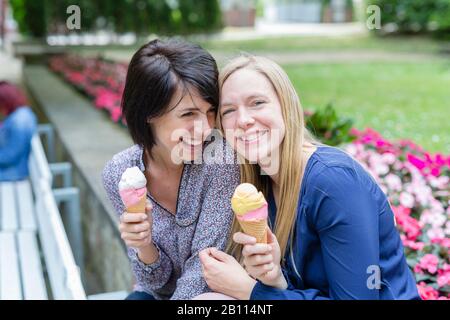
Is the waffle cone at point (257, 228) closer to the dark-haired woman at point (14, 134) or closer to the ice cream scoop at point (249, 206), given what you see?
the ice cream scoop at point (249, 206)

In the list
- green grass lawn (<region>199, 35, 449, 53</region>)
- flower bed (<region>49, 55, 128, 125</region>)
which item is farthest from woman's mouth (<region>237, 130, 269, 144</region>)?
green grass lawn (<region>199, 35, 449, 53</region>)

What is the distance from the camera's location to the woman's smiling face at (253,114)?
146cm

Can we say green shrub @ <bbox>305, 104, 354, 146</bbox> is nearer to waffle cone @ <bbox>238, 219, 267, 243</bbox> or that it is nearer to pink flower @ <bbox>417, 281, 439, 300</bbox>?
pink flower @ <bbox>417, 281, 439, 300</bbox>

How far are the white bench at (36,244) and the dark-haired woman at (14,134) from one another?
0.06 m

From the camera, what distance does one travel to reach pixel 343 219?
1.39 metres

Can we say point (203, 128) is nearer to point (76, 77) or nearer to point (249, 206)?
point (249, 206)

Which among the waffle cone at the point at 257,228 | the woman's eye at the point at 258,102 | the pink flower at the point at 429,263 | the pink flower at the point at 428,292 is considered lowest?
the pink flower at the point at 428,292

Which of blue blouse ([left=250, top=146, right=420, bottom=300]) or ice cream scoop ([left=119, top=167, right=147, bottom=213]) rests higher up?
ice cream scoop ([left=119, top=167, right=147, bottom=213])

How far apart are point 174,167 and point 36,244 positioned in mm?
1656

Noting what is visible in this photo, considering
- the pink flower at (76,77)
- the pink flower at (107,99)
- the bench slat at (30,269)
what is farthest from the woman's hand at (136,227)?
the pink flower at (76,77)

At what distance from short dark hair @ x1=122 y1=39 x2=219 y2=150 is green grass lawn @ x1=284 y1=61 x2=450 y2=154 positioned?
134 inches

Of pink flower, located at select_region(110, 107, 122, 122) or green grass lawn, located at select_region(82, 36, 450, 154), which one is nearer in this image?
pink flower, located at select_region(110, 107, 122, 122)

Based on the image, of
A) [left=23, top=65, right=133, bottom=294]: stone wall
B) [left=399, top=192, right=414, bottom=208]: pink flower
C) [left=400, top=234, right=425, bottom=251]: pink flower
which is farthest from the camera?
[left=23, top=65, right=133, bottom=294]: stone wall

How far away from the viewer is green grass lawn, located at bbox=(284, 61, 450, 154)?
550 centimetres
